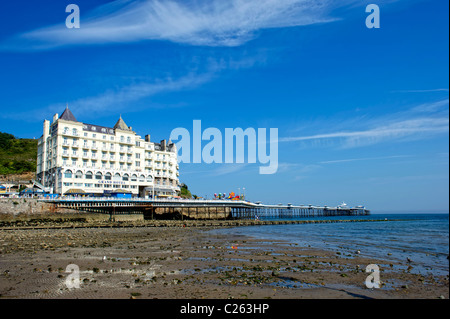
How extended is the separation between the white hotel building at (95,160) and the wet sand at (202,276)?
Result: 5081 centimetres

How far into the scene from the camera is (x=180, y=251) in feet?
66.2

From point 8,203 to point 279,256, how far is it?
155 ft

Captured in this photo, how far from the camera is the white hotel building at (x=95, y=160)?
66812 millimetres

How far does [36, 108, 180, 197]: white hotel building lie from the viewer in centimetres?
6681

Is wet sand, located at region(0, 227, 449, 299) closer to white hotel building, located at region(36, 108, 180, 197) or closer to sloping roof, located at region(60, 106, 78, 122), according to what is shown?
white hotel building, located at region(36, 108, 180, 197)

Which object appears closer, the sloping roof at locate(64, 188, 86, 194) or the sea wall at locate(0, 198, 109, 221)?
the sea wall at locate(0, 198, 109, 221)

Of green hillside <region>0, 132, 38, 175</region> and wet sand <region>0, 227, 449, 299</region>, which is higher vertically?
green hillside <region>0, 132, 38, 175</region>

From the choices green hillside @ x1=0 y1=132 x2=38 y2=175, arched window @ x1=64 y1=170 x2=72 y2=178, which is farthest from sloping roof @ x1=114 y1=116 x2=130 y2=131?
green hillside @ x1=0 y1=132 x2=38 y2=175

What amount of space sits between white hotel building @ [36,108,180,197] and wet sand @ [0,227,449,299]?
50.8m

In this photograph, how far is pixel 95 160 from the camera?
71562 millimetres

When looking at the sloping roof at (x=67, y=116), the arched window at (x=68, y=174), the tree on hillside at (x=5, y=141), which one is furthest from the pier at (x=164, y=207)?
the tree on hillside at (x=5, y=141)

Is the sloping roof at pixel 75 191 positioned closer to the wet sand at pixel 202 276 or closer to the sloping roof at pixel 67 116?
the sloping roof at pixel 67 116
